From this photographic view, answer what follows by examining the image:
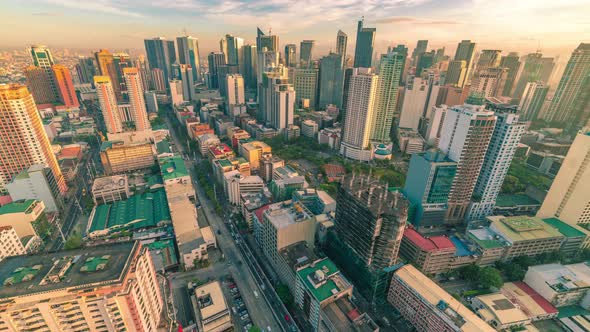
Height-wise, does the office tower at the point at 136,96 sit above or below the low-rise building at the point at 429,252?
above

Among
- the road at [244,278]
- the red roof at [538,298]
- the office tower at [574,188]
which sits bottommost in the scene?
the road at [244,278]

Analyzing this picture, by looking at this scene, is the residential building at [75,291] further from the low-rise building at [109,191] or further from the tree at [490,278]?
the tree at [490,278]

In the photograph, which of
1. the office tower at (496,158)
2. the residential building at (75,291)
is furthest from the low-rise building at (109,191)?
the office tower at (496,158)

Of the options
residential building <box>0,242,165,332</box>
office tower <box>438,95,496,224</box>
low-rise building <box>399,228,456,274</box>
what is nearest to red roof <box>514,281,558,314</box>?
low-rise building <box>399,228,456,274</box>

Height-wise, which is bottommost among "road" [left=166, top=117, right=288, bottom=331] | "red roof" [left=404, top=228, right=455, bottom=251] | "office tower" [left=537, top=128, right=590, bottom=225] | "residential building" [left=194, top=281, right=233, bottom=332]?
"road" [left=166, top=117, right=288, bottom=331]

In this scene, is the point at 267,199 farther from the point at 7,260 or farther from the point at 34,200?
the point at 34,200

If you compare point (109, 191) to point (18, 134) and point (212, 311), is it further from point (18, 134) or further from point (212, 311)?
point (212, 311)

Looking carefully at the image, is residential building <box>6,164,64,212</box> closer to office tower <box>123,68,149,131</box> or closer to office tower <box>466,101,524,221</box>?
office tower <box>123,68,149,131</box>
